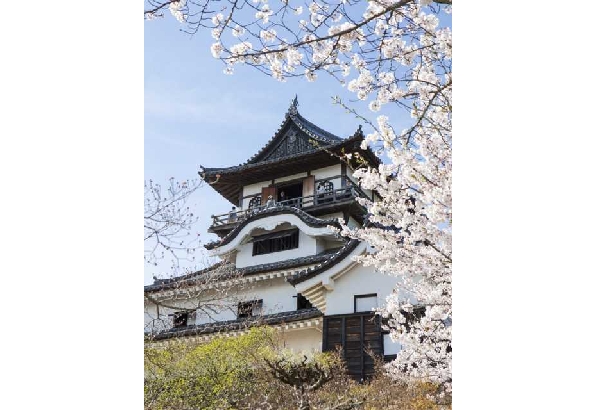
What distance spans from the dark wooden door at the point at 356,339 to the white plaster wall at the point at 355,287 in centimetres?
11

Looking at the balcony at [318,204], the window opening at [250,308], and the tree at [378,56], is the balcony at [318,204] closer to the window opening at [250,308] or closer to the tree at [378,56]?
the window opening at [250,308]

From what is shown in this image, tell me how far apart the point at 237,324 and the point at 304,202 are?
2.12 meters

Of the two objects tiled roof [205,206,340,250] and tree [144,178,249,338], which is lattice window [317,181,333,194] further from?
tree [144,178,249,338]

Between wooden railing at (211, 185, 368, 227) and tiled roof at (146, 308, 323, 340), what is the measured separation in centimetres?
117

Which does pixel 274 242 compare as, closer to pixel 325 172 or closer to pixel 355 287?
pixel 325 172

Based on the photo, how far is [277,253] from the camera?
691cm

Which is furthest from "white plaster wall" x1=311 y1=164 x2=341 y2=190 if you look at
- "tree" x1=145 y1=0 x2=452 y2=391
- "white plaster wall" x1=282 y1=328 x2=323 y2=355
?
"tree" x1=145 y1=0 x2=452 y2=391

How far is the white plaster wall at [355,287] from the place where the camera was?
4730 millimetres

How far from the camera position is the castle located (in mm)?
4566

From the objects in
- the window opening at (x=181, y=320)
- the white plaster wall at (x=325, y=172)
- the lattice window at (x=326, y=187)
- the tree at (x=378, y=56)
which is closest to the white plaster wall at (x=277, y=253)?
the lattice window at (x=326, y=187)
